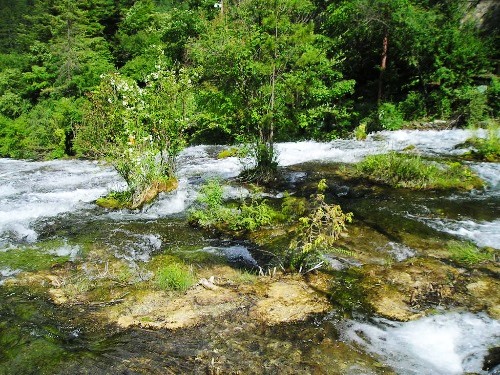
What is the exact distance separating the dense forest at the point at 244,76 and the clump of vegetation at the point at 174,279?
4261mm

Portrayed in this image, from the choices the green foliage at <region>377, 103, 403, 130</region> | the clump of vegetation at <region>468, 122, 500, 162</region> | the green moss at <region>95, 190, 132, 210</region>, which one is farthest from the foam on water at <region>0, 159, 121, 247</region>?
the green foliage at <region>377, 103, 403, 130</region>

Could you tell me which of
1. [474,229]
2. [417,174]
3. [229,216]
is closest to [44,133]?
[229,216]

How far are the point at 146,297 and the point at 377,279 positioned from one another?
3.38 metres

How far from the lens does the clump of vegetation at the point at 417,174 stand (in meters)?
10.3

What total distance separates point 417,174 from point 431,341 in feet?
22.3

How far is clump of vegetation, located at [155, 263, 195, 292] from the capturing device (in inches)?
225

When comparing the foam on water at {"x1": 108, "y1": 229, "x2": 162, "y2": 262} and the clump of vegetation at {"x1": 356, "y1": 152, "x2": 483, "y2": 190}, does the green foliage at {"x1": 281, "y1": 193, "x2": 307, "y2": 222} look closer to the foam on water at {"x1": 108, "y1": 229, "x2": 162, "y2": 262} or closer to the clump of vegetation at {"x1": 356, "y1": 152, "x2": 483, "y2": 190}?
the foam on water at {"x1": 108, "y1": 229, "x2": 162, "y2": 262}

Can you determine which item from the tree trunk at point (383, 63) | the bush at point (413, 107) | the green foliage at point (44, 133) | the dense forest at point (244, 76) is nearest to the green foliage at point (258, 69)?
the dense forest at point (244, 76)

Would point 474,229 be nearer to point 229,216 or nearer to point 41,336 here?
point 229,216

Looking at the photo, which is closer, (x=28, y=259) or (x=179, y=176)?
(x=28, y=259)

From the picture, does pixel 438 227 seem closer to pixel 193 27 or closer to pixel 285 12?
pixel 285 12

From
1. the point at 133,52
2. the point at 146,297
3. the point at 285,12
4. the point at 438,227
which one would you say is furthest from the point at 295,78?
the point at 133,52

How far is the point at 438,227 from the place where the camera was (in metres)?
7.80

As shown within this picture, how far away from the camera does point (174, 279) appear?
5766 mm
